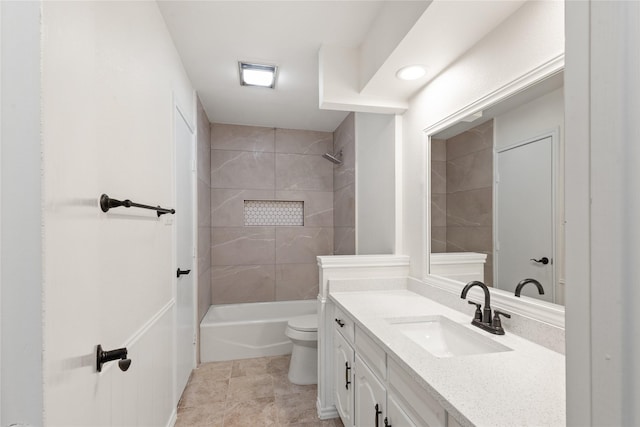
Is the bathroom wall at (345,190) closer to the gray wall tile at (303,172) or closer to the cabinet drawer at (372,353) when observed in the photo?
the gray wall tile at (303,172)

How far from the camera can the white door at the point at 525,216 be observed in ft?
3.78

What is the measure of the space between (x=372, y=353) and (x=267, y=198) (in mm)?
2680

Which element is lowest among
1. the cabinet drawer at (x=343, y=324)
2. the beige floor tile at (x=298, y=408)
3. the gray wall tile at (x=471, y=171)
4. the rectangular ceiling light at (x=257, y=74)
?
the beige floor tile at (x=298, y=408)

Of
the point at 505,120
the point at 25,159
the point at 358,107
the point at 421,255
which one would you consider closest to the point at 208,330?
the point at 421,255

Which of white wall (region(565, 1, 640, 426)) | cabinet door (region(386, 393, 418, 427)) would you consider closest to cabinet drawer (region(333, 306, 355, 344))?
cabinet door (region(386, 393, 418, 427))

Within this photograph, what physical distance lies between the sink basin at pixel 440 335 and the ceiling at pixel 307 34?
1.31 metres

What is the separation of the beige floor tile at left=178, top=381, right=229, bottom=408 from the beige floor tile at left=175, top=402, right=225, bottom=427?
59 mm

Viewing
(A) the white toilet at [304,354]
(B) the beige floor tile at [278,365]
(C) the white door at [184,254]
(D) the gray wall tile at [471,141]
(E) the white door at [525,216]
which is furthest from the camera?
(B) the beige floor tile at [278,365]

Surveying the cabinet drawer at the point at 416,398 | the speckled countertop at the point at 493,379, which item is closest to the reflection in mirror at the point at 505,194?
the speckled countertop at the point at 493,379

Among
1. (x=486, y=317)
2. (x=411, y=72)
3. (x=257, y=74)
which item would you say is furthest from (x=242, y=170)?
(x=486, y=317)

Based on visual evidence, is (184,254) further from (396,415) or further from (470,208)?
(470,208)

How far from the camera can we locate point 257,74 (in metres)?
2.38

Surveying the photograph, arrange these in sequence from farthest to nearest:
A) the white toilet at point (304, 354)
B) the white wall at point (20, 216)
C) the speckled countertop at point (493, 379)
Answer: the white toilet at point (304, 354), the speckled countertop at point (493, 379), the white wall at point (20, 216)

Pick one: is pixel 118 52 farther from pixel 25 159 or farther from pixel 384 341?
pixel 384 341
